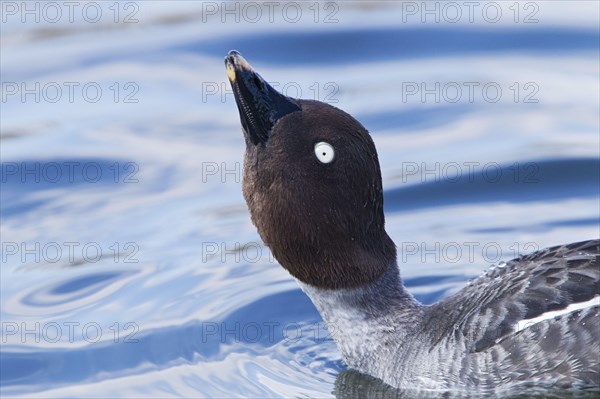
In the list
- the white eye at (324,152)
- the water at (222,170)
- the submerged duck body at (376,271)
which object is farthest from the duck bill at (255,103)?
the water at (222,170)

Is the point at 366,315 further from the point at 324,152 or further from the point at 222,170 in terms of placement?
the point at 222,170

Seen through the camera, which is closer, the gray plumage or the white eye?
the gray plumage

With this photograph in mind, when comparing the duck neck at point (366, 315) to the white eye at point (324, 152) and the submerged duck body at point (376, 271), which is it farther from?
the white eye at point (324, 152)

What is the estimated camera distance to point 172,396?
31.7 ft

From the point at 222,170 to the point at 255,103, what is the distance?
446cm

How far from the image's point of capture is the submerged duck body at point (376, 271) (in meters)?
8.73

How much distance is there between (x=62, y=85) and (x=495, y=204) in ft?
17.0

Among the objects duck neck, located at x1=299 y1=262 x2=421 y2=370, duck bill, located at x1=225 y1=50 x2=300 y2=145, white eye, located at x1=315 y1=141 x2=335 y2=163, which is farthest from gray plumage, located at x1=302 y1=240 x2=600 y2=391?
duck bill, located at x1=225 y1=50 x2=300 y2=145

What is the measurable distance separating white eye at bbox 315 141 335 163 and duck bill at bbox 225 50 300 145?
311mm

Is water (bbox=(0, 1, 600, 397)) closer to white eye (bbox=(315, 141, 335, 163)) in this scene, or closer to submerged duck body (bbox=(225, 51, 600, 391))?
submerged duck body (bbox=(225, 51, 600, 391))

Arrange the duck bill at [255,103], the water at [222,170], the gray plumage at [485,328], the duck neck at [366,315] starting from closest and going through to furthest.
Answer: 1. the gray plumage at [485,328]
2. the duck bill at [255,103]
3. the duck neck at [366,315]
4. the water at [222,170]

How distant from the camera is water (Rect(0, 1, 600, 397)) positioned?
34.2 ft

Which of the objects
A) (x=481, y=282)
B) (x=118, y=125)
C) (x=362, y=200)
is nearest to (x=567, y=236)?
(x=481, y=282)

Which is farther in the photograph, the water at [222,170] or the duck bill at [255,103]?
the water at [222,170]
